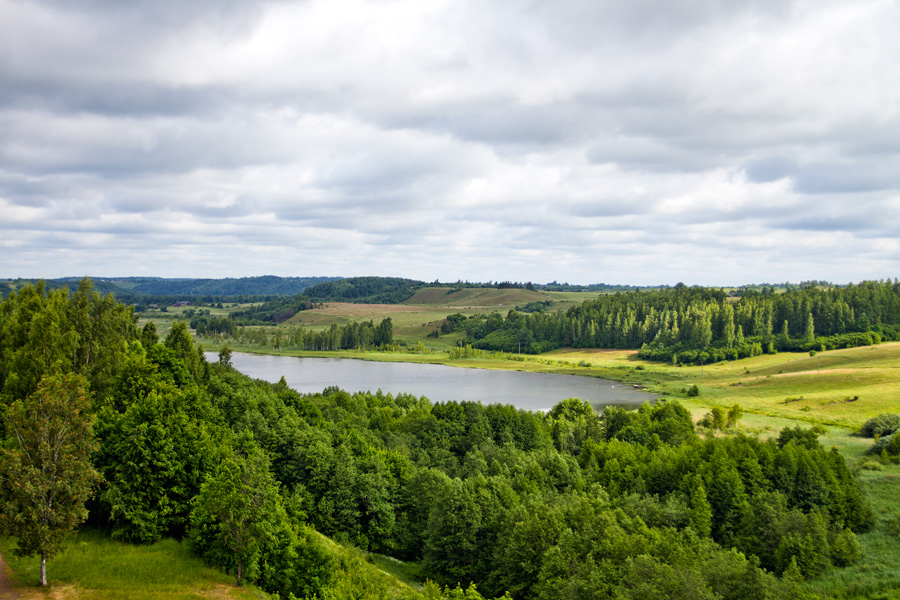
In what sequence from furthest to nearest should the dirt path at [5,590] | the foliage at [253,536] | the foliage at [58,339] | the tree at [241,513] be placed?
the foliage at [58,339] < the foliage at [253,536] < the tree at [241,513] < the dirt path at [5,590]

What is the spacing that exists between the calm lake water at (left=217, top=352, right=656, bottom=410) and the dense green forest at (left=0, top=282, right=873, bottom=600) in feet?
157

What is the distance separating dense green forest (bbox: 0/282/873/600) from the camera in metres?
28.6

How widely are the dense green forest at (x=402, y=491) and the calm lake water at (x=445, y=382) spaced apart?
4782cm

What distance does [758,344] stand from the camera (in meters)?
163

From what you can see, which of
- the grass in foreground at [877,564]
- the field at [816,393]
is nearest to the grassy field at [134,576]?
the grass in foreground at [877,564]

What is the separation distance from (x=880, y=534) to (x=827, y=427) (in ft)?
124

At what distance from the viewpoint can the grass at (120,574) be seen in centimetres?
2256

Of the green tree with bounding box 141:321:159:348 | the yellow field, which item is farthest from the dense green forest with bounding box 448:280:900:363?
the green tree with bounding box 141:321:159:348

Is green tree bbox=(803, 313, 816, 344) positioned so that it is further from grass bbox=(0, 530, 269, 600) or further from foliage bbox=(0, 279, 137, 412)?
grass bbox=(0, 530, 269, 600)

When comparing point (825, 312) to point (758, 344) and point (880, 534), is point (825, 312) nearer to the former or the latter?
point (758, 344)

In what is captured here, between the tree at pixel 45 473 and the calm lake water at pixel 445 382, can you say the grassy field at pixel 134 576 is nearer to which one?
the tree at pixel 45 473

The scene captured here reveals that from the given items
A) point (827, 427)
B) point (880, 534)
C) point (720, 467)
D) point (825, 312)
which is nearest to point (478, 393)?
point (827, 427)

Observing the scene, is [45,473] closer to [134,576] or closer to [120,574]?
[120,574]

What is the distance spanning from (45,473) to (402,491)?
31.8m
